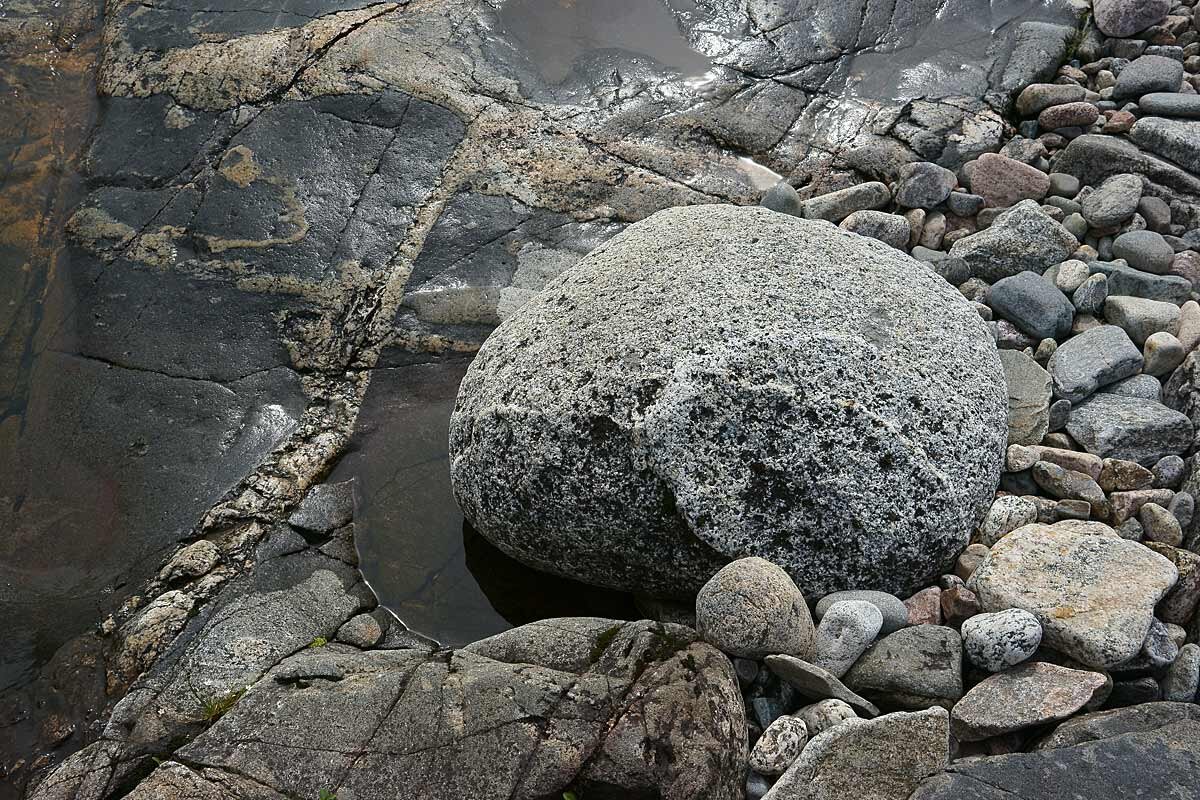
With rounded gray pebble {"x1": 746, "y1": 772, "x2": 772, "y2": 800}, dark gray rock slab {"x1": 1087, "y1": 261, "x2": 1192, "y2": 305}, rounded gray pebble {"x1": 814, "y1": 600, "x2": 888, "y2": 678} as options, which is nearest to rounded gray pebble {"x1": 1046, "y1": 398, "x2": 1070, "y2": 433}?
dark gray rock slab {"x1": 1087, "y1": 261, "x2": 1192, "y2": 305}

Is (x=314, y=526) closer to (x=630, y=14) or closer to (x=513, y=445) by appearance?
(x=513, y=445)

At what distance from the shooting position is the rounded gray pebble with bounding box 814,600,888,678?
307 centimetres

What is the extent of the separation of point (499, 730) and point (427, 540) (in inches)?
55.8

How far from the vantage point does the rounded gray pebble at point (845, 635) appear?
121 inches

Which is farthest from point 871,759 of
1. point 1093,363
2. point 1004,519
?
point 1093,363

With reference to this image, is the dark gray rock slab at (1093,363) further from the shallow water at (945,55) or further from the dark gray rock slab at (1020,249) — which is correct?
the shallow water at (945,55)

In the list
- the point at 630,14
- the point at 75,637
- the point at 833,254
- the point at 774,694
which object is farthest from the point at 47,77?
the point at 774,694

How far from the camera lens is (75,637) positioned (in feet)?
11.8

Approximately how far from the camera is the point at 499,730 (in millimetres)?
2691

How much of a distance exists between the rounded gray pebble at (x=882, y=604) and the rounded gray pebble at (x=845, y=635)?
0.08 m

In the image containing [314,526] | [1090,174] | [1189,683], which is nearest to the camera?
[1189,683]

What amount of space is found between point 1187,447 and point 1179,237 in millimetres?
1536

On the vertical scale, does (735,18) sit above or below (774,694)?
above

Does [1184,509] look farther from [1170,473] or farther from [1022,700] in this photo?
[1022,700]
